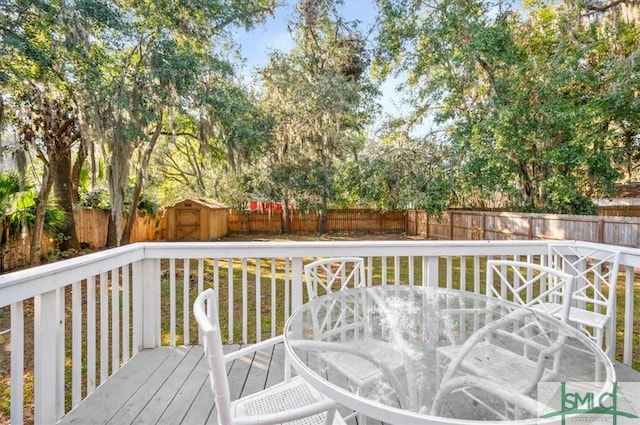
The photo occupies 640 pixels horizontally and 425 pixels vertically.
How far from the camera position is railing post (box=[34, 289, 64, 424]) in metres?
1.52

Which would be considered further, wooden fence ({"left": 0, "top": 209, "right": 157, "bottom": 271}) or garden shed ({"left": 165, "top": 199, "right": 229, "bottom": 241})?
garden shed ({"left": 165, "top": 199, "right": 229, "bottom": 241})

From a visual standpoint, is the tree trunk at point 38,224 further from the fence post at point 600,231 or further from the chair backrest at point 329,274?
the fence post at point 600,231

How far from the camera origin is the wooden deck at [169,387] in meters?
1.74

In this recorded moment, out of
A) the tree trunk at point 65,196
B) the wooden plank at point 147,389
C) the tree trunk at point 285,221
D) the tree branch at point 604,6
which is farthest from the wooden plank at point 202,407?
the tree trunk at point 285,221

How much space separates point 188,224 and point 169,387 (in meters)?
11.2

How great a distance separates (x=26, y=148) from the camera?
611cm

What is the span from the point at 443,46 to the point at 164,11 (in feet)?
22.1

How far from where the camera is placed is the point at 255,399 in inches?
53.2

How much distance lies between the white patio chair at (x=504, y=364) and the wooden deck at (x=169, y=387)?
2.10ft

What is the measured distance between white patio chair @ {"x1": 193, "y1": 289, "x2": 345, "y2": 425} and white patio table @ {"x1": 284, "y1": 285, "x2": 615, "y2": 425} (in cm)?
11

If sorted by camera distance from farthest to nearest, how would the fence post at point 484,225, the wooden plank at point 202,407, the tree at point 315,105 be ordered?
the tree at point 315,105, the fence post at point 484,225, the wooden plank at point 202,407

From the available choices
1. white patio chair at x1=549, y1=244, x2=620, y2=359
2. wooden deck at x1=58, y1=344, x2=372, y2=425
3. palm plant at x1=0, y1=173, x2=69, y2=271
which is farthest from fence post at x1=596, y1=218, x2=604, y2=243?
palm plant at x1=0, y1=173, x2=69, y2=271

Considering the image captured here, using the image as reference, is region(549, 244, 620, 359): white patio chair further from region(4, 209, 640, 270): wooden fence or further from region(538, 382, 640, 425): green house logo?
region(4, 209, 640, 270): wooden fence

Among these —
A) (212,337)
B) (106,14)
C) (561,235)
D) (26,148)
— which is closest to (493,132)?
(561,235)
